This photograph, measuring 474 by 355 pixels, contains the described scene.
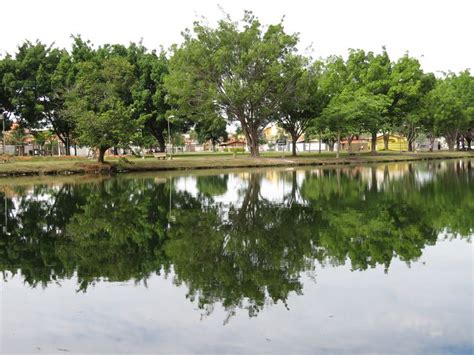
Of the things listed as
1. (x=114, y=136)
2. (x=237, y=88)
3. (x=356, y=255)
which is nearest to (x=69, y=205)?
(x=356, y=255)

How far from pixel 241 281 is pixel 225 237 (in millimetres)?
4426

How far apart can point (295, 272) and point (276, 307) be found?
213 cm

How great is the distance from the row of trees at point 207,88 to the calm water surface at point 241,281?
31.4 m

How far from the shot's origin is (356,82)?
74.0m

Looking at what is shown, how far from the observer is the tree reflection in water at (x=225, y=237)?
35.0 ft

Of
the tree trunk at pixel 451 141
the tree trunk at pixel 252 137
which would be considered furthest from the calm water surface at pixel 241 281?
the tree trunk at pixel 451 141

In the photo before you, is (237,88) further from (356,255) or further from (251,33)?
(356,255)

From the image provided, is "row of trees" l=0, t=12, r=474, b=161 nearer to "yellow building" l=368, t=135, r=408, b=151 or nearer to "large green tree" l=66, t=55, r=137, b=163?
"large green tree" l=66, t=55, r=137, b=163

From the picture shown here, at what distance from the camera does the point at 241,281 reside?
1009 centimetres

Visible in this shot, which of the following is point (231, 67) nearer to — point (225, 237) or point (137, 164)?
point (137, 164)

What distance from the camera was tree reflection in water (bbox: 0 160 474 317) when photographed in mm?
10672

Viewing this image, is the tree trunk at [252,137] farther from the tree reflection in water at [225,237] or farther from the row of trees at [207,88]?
the tree reflection in water at [225,237]

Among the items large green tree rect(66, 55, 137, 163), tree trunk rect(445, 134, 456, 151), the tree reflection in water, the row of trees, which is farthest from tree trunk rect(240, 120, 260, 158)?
tree trunk rect(445, 134, 456, 151)

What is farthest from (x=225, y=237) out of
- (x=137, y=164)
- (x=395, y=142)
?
(x=395, y=142)
